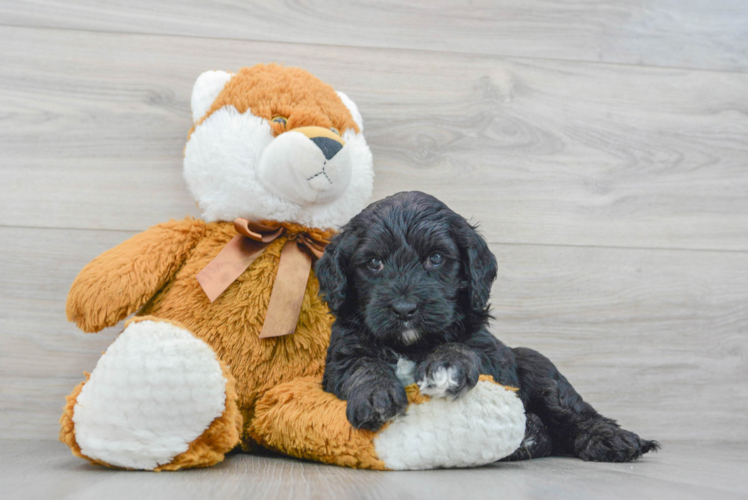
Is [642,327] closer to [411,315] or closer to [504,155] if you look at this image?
[504,155]

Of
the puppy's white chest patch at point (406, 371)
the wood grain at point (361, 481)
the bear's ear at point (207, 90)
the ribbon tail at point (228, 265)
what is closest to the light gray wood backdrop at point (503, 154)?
the bear's ear at point (207, 90)

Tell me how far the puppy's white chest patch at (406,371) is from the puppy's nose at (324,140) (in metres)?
0.49

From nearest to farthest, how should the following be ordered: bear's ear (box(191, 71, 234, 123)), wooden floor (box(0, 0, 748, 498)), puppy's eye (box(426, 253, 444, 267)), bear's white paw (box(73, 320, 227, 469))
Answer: bear's white paw (box(73, 320, 227, 469))
puppy's eye (box(426, 253, 444, 267))
bear's ear (box(191, 71, 234, 123))
wooden floor (box(0, 0, 748, 498))

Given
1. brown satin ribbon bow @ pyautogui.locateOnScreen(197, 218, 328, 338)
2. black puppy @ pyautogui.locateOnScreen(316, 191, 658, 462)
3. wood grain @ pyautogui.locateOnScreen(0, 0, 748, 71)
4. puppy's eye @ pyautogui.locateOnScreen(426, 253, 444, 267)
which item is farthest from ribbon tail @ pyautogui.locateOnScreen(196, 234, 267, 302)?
wood grain @ pyautogui.locateOnScreen(0, 0, 748, 71)

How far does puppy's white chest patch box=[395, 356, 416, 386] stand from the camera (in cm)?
118

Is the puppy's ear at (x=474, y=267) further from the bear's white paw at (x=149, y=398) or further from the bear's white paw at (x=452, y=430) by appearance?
the bear's white paw at (x=149, y=398)

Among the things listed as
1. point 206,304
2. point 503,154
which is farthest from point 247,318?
point 503,154

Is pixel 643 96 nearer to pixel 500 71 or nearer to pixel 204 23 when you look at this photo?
pixel 500 71

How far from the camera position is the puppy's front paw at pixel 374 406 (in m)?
1.04

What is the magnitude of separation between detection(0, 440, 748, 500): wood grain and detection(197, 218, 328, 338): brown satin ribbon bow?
0.31m

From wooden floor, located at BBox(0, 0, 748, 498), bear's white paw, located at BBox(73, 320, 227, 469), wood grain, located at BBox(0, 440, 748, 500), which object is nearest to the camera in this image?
wood grain, located at BBox(0, 440, 748, 500)

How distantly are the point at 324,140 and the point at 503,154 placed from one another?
31.0 inches

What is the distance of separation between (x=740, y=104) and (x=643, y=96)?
348 mm

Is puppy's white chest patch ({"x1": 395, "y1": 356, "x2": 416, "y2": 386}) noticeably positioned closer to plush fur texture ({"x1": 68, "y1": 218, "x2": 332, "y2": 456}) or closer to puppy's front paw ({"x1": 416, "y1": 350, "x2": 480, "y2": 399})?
puppy's front paw ({"x1": 416, "y1": 350, "x2": 480, "y2": 399})
